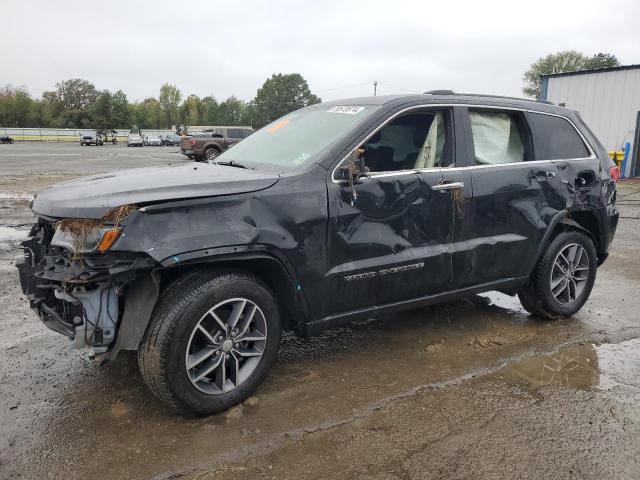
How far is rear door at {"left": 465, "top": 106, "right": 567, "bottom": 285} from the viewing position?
13.1ft

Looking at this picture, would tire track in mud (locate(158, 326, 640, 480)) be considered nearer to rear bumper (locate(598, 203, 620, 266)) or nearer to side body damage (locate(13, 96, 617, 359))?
side body damage (locate(13, 96, 617, 359))

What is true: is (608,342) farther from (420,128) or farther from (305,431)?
(305,431)

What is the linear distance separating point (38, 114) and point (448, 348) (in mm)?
105548

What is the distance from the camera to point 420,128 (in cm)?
401

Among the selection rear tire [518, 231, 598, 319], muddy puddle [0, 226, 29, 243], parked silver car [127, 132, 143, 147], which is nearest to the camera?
rear tire [518, 231, 598, 319]

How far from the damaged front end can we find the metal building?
18.6 meters

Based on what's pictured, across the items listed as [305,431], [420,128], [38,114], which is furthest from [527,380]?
[38,114]

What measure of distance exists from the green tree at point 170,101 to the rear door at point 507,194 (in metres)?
122

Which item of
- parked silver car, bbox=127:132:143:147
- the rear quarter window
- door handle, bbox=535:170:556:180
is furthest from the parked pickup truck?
parked silver car, bbox=127:132:143:147

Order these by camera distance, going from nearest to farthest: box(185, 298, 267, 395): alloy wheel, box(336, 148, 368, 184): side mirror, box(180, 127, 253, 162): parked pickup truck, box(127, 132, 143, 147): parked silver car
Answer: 1. box(185, 298, 267, 395): alloy wheel
2. box(336, 148, 368, 184): side mirror
3. box(180, 127, 253, 162): parked pickup truck
4. box(127, 132, 143, 147): parked silver car

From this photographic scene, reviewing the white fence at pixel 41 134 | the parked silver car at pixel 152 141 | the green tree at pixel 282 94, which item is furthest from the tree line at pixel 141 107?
the parked silver car at pixel 152 141

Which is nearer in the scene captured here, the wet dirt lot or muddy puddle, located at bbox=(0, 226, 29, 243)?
the wet dirt lot

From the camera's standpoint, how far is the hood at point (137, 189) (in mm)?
2771

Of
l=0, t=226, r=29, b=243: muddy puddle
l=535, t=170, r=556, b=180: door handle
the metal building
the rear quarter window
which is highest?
the metal building
